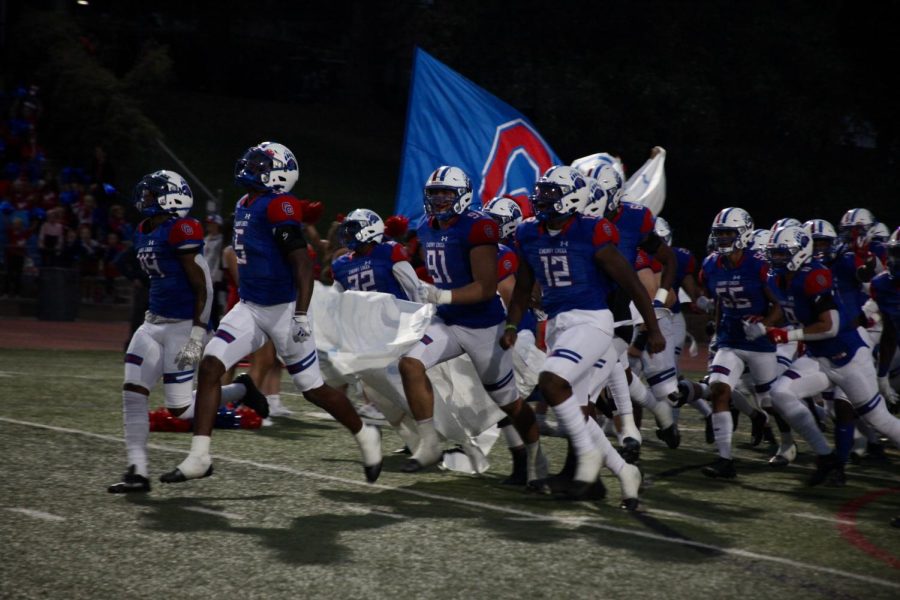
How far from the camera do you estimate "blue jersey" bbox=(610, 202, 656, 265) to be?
9.23 metres

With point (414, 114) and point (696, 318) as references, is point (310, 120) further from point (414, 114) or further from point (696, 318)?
point (414, 114)

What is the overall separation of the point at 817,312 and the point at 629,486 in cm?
253

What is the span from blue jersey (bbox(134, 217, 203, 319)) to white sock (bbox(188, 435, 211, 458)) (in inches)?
31.2

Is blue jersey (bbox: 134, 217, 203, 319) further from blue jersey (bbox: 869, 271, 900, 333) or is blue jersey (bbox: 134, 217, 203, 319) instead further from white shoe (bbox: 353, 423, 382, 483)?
blue jersey (bbox: 869, 271, 900, 333)

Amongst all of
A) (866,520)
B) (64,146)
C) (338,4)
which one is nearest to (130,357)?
(866,520)

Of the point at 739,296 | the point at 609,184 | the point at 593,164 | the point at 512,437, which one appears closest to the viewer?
the point at 512,437

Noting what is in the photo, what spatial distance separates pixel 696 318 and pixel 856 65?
379 inches

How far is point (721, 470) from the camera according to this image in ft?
30.1

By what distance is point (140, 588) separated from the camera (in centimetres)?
542

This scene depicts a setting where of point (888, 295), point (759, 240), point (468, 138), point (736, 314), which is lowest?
point (736, 314)

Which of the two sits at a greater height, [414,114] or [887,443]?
[414,114]

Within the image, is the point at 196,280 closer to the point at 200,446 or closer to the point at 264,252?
the point at 264,252

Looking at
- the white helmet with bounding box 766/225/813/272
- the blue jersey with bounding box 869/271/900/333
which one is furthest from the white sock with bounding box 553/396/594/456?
the blue jersey with bounding box 869/271/900/333

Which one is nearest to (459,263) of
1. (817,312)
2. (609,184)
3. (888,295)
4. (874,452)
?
(609,184)
